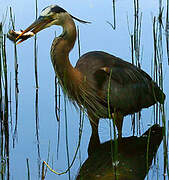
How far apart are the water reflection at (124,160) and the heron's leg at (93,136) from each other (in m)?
0.02

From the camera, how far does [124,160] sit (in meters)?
3.54

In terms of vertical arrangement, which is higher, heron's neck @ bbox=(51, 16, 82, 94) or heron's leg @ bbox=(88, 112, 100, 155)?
heron's neck @ bbox=(51, 16, 82, 94)

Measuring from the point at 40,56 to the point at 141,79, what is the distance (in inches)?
62.2

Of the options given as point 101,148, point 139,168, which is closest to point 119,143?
point 101,148

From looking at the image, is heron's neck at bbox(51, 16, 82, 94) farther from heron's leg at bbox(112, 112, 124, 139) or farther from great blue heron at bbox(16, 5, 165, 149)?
heron's leg at bbox(112, 112, 124, 139)

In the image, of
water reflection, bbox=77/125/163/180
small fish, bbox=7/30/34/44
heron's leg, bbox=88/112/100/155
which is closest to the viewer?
water reflection, bbox=77/125/163/180

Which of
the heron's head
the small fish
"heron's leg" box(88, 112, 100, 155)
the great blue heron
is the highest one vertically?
the heron's head

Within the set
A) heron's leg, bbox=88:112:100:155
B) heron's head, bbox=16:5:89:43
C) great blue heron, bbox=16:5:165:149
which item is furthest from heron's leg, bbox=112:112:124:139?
heron's head, bbox=16:5:89:43

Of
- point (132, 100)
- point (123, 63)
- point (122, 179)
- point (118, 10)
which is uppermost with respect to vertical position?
point (118, 10)

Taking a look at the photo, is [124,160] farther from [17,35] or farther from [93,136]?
[17,35]

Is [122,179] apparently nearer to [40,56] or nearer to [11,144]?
[11,144]

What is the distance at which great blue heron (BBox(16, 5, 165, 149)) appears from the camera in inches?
138

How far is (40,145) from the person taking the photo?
3.65 m

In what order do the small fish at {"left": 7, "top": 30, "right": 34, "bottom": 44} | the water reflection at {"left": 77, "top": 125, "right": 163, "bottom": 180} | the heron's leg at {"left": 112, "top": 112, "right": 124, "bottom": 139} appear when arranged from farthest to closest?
the heron's leg at {"left": 112, "top": 112, "right": 124, "bottom": 139} → the small fish at {"left": 7, "top": 30, "right": 34, "bottom": 44} → the water reflection at {"left": 77, "top": 125, "right": 163, "bottom": 180}
